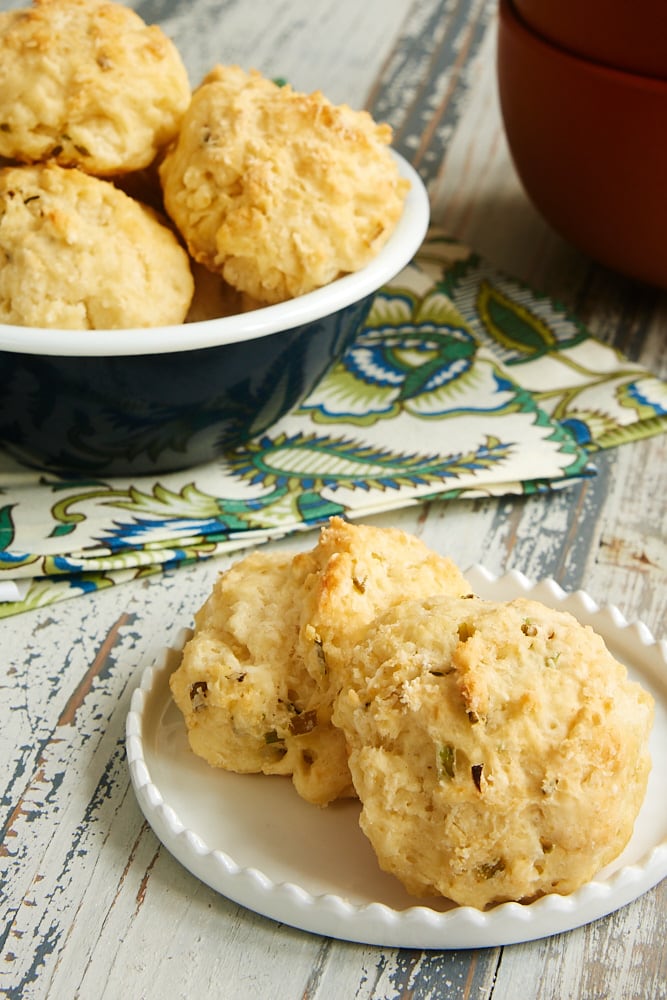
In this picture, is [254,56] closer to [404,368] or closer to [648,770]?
[404,368]

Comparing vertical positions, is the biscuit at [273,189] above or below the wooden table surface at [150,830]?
above

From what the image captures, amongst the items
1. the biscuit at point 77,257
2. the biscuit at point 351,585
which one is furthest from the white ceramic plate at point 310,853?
the biscuit at point 77,257

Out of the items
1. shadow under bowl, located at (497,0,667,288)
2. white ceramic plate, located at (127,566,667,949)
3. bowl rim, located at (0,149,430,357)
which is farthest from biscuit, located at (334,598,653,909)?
shadow under bowl, located at (497,0,667,288)

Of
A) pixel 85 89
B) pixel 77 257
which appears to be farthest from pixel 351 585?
pixel 85 89

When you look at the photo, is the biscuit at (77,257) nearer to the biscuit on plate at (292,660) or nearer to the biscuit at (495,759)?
the biscuit on plate at (292,660)

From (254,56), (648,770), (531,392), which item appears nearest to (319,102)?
(531,392)

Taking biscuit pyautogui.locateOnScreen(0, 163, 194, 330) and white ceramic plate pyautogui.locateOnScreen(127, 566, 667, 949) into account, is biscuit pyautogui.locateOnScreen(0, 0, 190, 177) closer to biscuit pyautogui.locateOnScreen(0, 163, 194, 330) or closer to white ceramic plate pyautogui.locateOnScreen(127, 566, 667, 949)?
biscuit pyautogui.locateOnScreen(0, 163, 194, 330)
